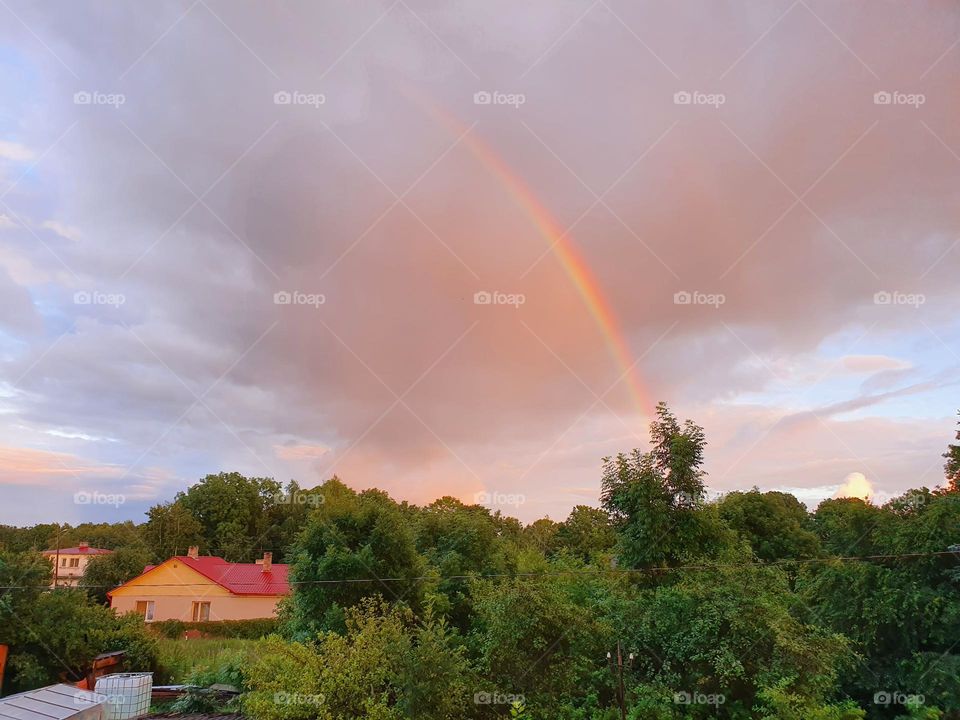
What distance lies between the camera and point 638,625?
13.3 meters

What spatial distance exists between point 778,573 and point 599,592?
405cm

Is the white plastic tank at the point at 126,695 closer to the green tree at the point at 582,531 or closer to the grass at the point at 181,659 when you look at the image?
the grass at the point at 181,659

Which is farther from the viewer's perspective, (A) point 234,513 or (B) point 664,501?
(A) point 234,513

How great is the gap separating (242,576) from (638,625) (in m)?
29.3

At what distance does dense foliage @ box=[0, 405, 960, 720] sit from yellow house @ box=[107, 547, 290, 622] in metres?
13.8

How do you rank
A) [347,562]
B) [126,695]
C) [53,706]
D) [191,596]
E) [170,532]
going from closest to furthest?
[53,706] → [126,695] → [347,562] → [191,596] → [170,532]

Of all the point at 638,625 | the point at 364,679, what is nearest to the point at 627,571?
the point at 638,625

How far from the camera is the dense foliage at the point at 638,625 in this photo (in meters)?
10.7

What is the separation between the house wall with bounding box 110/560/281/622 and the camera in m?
33.3

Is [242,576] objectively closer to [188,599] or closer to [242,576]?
[242,576]

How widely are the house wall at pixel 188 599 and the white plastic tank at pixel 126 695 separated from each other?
19.3 meters

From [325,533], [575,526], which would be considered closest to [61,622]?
[325,533]

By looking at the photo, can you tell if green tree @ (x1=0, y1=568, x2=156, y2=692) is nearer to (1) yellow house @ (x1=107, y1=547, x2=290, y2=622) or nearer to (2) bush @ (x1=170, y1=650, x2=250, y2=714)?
(2) bush @ (x1=170, y1=650, x2=250, y2=714)

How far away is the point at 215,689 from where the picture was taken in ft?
53.0
